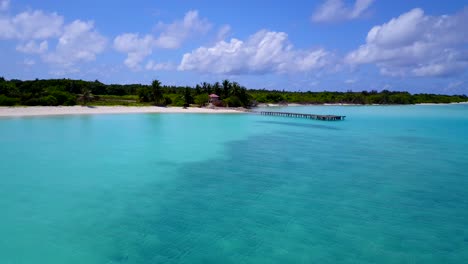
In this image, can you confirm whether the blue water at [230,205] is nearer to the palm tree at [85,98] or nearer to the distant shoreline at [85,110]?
Result: the distant shoreline at [85,110]

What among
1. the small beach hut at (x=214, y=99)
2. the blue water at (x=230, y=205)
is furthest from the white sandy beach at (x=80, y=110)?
the blue water at (x=230, y=205)

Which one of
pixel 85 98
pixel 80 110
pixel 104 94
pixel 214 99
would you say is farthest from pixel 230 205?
pixel 104 94

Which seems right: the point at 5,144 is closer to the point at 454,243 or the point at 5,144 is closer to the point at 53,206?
the point at 53,206

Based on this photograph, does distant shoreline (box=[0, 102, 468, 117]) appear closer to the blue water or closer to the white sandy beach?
the white sandy beach

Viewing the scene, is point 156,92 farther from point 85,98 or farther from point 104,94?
point 104,94

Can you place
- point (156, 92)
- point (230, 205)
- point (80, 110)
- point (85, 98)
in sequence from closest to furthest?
1. point (230, 205)
2. point (80, 110)
3. point (85, 98)
4. point (156, 92)

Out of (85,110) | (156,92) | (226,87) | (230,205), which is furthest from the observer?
(226,87)

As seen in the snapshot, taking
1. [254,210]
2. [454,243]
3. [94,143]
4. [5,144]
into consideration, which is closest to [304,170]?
[254,210]

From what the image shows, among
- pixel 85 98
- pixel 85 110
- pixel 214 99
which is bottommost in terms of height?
pixel 85 110

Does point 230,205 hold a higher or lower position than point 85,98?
lower

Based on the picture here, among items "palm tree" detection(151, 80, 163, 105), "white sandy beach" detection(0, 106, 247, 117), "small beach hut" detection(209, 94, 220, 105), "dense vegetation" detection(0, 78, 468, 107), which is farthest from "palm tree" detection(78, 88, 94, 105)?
"small beach hut" detection(209, 94, 220, 105)
